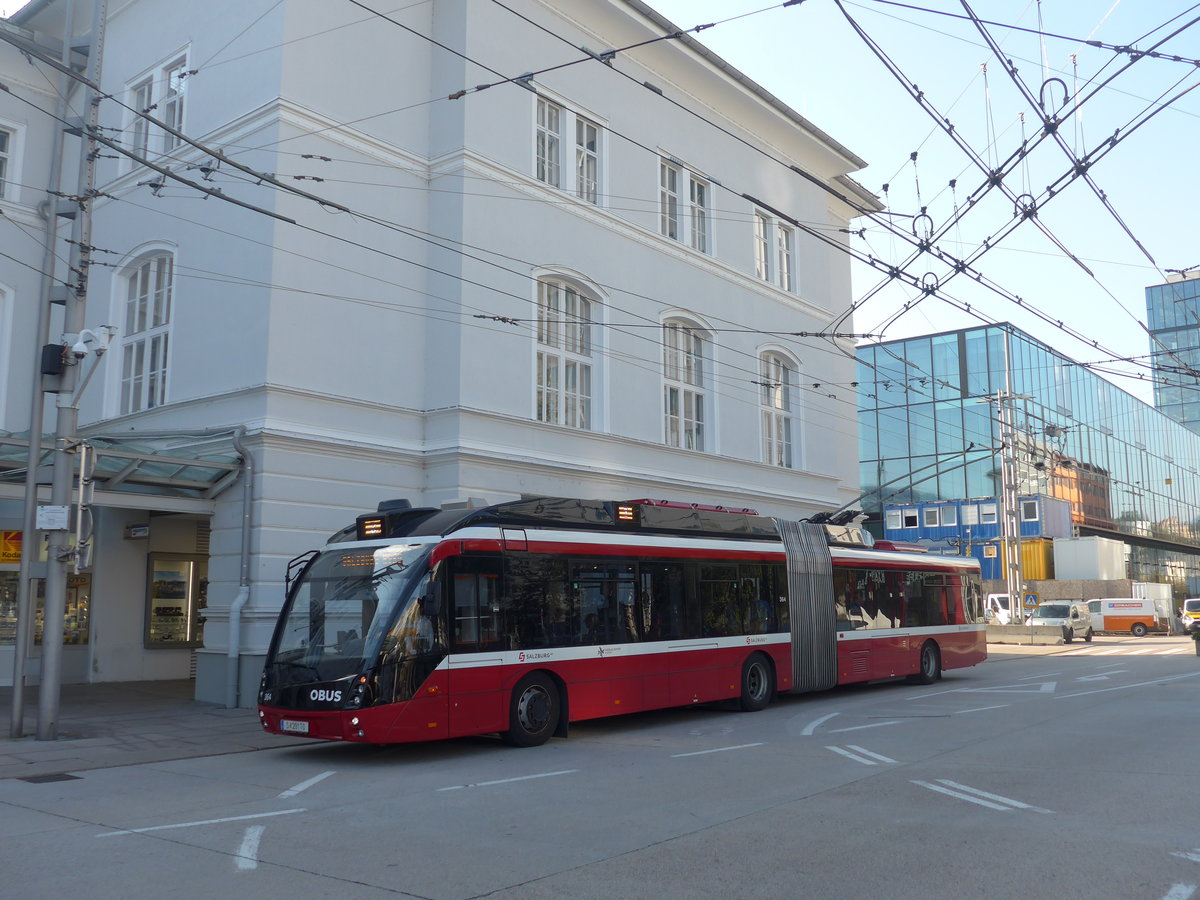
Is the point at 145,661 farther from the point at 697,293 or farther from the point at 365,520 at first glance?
the point at 697,293

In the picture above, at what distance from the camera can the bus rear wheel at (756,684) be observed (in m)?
17.1

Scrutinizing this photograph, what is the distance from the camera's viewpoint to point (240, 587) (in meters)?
17.6

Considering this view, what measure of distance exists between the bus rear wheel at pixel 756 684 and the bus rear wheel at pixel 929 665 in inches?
235

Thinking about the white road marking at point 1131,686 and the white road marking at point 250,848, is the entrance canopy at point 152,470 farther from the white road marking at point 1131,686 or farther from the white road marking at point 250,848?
the white road marking at point 1131,686

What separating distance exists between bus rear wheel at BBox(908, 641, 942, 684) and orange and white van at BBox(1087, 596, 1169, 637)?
3194 centimetres

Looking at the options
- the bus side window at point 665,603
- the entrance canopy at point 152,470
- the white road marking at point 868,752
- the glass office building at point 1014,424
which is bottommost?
the white road marking at point 868,752

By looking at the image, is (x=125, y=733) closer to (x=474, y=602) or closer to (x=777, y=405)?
(x=474, y=602)

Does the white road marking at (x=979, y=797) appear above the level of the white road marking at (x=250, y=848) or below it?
above

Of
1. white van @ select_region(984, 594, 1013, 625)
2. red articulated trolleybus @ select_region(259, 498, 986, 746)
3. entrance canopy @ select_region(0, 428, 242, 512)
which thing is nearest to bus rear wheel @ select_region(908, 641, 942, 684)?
red articulated trolleybus @ select_region(259, 498, 986, 746)

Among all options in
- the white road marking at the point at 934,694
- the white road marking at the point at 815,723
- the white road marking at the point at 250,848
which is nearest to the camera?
the white road marking at the point at 250,848

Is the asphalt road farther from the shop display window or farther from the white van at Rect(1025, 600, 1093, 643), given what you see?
the white van at Rect(1025, 600, 1093, 643)

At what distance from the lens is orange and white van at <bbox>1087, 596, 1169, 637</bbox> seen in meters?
50.9

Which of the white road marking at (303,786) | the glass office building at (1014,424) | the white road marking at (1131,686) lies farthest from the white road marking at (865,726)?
the glass office building at (1014,424)

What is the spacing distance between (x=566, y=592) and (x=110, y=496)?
7823 mm
